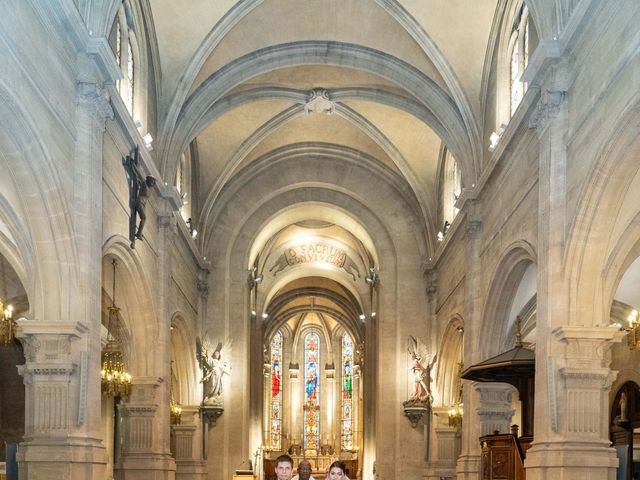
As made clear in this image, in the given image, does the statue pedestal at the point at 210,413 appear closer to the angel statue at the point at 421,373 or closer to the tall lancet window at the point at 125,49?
the angel statue at the point at 421,373

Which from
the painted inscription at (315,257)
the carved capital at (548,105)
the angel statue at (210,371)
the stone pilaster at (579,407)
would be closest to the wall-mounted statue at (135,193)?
the carved capital at (548,105)

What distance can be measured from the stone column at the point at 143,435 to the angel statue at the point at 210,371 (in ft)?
25.7

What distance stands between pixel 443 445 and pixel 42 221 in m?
17.4

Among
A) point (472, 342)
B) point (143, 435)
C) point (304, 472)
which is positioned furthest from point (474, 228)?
point (304, 472)

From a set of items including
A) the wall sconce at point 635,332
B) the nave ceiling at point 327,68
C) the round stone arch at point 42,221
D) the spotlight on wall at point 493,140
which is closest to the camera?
the round stone arch at point 42,221

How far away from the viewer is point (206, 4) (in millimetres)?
19625

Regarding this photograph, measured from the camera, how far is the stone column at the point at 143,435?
65.2 feet

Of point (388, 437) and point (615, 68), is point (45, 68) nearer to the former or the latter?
point (615, 68)

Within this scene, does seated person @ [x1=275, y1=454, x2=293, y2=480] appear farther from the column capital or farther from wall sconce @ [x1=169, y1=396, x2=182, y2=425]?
wall sconce @ [x1=169, y1=396, x2=182, y2=425]

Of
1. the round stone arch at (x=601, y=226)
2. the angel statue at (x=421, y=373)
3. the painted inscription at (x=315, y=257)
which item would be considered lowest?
the angel statue at (x=421, y=373)

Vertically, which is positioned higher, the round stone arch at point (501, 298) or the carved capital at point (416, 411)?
the round stone arch at point (501, 298)

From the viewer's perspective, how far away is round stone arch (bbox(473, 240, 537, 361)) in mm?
17781

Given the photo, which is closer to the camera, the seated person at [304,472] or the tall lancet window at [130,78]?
the seated person at [304,472]

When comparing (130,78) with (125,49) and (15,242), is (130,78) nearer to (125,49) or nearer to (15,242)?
(125,49)
